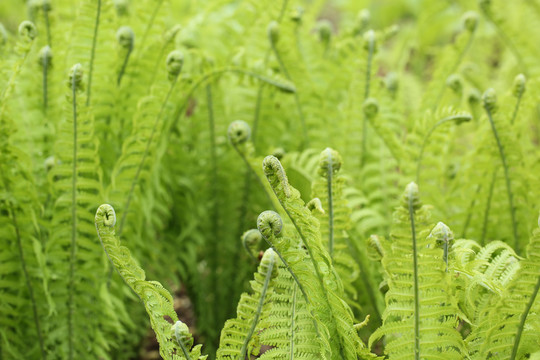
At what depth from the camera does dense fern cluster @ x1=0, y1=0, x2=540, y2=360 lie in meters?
0.68

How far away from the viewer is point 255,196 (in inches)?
51.6

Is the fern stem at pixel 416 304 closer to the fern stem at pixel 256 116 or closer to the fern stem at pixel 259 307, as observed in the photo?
the fern stem at pixel 259 307

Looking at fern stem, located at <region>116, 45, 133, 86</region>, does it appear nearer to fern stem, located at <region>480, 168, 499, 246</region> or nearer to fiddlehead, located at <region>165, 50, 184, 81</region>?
fiddlehead, located at <region>165, 50, 184, 81</region>

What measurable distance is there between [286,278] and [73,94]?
0.44m

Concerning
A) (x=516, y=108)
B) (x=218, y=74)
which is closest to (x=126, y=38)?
(x=218, y=74)

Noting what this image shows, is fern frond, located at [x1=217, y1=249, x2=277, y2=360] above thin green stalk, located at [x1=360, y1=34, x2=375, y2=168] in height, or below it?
below

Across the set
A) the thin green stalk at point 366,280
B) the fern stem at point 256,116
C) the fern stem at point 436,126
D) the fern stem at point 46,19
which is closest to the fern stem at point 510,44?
the fern stem at point 436,126

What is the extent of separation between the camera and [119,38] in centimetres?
106

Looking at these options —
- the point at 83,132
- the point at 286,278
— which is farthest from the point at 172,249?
the point at 286,278

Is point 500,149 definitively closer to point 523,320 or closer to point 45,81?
point 523,320

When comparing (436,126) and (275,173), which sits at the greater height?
(436,126)

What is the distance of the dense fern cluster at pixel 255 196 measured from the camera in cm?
68

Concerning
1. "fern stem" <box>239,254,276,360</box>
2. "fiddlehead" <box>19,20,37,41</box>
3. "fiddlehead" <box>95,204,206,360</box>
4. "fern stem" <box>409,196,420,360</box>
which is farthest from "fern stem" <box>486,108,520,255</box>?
"fiddlehead" <box>19,20,37,41</box>

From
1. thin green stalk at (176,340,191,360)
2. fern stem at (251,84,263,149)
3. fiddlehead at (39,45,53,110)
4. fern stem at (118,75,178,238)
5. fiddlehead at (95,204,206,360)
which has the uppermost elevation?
fiddlehead at (39,45,53,110)
